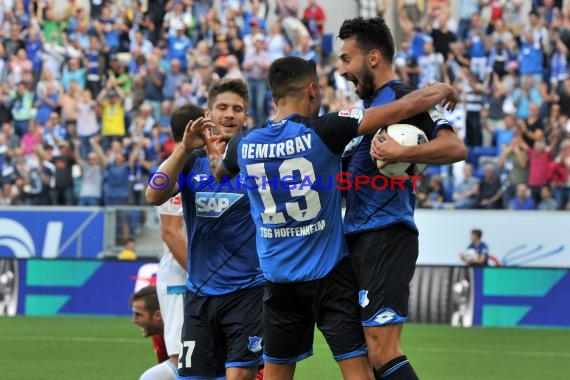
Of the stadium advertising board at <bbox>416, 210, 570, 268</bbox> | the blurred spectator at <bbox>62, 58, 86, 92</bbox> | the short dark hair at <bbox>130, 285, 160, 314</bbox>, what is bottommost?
the stadium advertising board at <bbox>416, 210, 570, 268</bbox>

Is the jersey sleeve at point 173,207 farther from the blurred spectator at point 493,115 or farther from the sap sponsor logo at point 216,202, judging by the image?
the blurred spectator at point 493,115

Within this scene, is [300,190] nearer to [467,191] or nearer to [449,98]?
[449,98]

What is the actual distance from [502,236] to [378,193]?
12595mm

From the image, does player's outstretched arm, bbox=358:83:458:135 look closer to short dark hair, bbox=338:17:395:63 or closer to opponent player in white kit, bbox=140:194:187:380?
short dark hair, bbox=338:17:395:63

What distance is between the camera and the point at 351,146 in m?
7.08

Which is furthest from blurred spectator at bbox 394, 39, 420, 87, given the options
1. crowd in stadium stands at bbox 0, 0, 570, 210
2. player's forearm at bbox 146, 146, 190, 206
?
player's forearm at bbox 146, 146, 190, 206

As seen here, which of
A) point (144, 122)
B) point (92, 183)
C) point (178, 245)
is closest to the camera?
point (178, 245)

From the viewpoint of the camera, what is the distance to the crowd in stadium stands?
2081cm

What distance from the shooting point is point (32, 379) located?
12.1 m

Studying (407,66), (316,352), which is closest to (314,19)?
(407,66)

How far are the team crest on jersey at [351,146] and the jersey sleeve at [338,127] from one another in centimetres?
17

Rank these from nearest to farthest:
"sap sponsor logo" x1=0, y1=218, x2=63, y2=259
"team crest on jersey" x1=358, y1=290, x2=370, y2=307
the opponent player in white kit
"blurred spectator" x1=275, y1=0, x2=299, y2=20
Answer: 1. "team crest on jersey" x1=358, y1=290, x2=370, y2=307
2. the opponent player in white kit
3. "sap sponsor logo" x1=0, y1=218, x2=63, y2=259
4. "blurred spectator" x1=275, y1=0, x2=299, y2=20

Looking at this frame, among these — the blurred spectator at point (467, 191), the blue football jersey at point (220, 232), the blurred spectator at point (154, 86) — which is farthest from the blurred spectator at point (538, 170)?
the blue football jersey at point (220, 232)

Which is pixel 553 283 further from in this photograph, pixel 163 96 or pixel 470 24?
pixel 163 96
